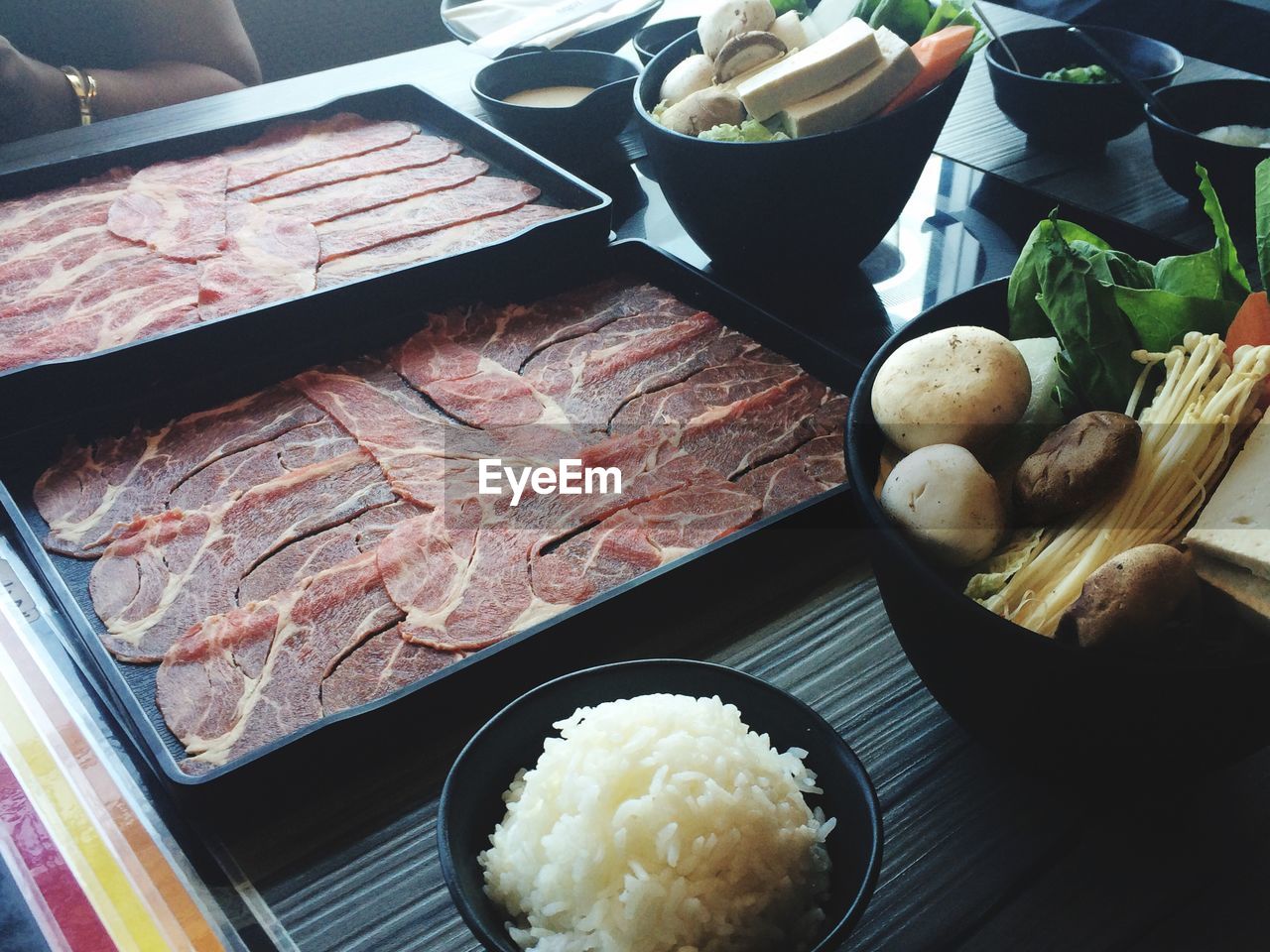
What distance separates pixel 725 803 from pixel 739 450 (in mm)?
636

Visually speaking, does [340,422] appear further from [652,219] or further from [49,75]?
[49,75]

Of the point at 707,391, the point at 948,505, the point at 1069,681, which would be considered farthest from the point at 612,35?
the point at 1069,681

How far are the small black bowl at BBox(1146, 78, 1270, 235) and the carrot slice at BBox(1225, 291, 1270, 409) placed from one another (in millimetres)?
697

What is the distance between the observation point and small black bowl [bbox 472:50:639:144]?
1813 millimetres

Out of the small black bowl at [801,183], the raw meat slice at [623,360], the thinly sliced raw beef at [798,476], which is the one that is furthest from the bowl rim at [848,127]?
the thinly sliced raw beef at [798,476]

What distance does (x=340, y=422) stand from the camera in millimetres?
1345

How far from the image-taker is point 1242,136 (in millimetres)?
1541

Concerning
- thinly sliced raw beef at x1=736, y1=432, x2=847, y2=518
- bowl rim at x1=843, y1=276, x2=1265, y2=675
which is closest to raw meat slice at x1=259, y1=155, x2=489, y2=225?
thinly sliced raw beef at x1=736, y1=432, x2=847, y2=518

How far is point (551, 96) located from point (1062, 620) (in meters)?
1.62

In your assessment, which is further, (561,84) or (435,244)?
(561,84)

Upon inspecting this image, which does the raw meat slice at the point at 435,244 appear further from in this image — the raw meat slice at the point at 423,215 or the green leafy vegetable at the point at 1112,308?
the green leafy vegetable at the point at 1112,308

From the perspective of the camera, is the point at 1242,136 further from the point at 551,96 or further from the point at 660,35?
the point at 551,96

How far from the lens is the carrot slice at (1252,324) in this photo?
76 centimetres

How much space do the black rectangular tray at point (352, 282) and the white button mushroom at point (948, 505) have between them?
3.03 feet
